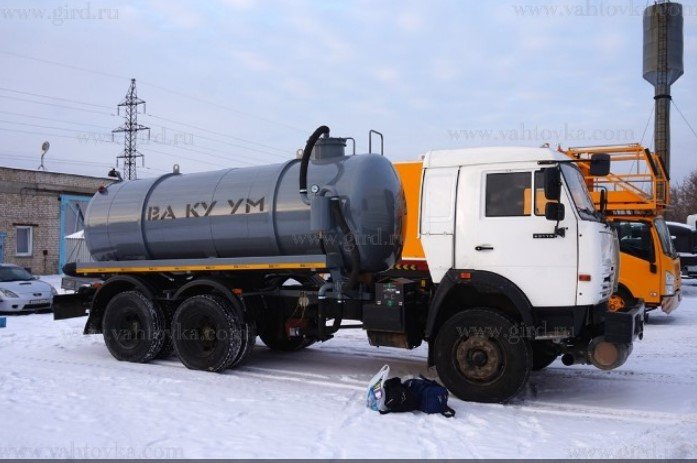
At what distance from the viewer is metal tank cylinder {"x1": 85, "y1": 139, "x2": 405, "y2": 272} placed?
8.18m

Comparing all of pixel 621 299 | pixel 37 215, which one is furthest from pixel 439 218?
pixel 37 215

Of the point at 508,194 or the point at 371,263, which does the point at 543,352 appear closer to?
Answer: the point at 508,194

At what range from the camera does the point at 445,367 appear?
746cm

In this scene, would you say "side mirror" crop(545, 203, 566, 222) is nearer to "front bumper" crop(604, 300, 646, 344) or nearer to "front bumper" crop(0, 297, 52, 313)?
"front bumper" crop(604, 300, 646, 344)

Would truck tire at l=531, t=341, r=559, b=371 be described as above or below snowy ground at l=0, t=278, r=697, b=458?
above

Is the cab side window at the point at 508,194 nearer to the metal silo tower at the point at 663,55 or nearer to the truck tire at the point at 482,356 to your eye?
the truck tire at the point at 482,356

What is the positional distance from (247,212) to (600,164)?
15.1ft

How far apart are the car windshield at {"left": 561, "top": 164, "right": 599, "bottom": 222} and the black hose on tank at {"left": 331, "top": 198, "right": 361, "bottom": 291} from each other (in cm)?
266

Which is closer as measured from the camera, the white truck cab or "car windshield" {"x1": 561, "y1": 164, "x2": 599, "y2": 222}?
the white truck cab

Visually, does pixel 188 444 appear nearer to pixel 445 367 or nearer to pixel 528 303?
pixel 445 367

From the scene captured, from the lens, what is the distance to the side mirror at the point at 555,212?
6.89 metres

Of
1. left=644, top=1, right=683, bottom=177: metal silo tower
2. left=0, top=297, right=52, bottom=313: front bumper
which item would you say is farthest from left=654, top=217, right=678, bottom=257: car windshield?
left=644, top=1, right=683, bottom=177: metal silo tower

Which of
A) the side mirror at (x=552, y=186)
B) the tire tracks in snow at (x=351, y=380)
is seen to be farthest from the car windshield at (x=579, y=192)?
the tire tracks in snow at (x=351, y=380)

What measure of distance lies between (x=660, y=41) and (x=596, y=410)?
2835 centimetres
